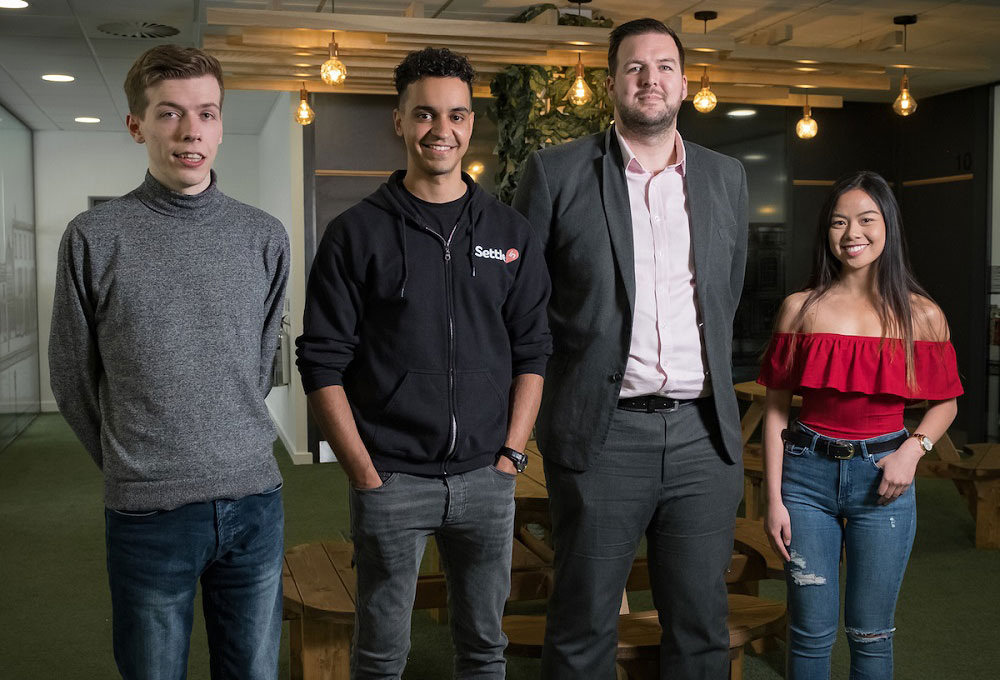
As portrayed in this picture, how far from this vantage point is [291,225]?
7.77 m

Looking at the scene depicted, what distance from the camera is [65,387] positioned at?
1774 millimetres

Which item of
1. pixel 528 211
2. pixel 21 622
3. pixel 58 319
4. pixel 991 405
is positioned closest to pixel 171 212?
pixel 58 319

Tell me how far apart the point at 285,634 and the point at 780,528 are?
2201mm

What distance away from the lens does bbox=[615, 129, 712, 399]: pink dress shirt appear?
2.25m

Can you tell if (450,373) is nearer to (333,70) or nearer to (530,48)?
(333,70)

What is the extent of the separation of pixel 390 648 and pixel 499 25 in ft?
12.4

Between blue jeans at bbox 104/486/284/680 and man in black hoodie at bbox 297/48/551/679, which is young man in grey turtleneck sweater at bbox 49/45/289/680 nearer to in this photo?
blue jeans at bbox 104/486/284/680

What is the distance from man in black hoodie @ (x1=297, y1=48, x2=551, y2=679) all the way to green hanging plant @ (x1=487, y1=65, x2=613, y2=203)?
13.3 ft

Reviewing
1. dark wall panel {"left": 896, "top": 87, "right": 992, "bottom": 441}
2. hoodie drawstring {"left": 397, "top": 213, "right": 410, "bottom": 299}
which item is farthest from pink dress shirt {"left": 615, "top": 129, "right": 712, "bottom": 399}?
dark wall panel {"left": 896, "top": 87, "right": 992, "bottom": 441}

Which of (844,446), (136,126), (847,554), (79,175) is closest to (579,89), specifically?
(844,446)

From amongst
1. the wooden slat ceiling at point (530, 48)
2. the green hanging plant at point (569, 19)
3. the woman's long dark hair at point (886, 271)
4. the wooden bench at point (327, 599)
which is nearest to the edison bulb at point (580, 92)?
the wooden slat ceiling at point (530, 48)

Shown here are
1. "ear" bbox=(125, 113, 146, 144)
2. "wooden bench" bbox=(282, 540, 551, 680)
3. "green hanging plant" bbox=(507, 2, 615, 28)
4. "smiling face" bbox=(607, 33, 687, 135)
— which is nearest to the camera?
"ear" bbox=(125, 113, 146, 144)

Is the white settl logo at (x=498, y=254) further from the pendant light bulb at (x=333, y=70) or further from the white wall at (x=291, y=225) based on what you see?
the white wall at (x=291, y=225)

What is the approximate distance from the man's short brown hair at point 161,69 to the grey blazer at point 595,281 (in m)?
0.79
